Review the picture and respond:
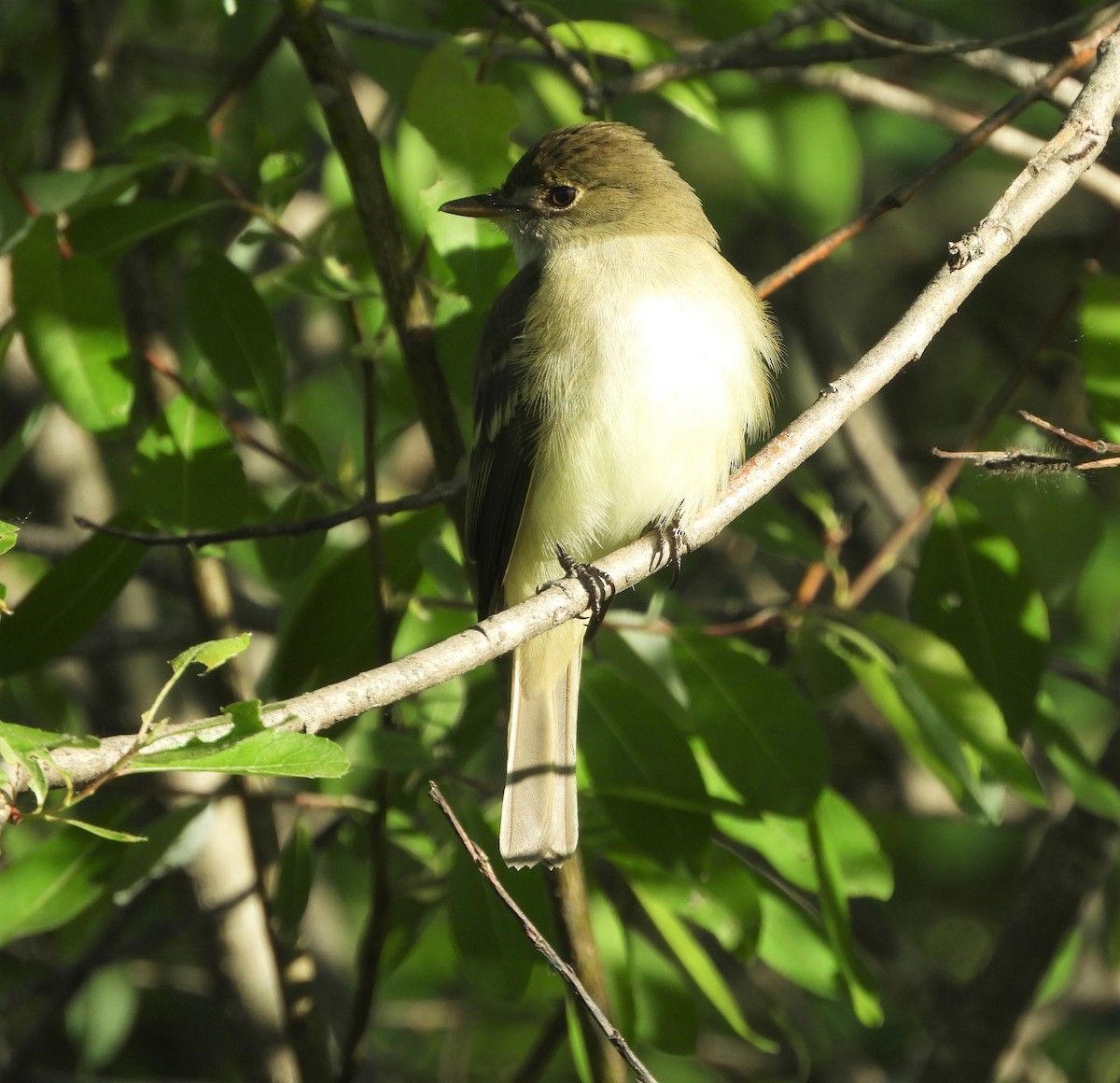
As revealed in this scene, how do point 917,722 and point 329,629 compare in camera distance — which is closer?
point 917,722

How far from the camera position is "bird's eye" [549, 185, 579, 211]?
150 inches

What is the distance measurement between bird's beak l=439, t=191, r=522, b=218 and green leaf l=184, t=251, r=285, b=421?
0.48m

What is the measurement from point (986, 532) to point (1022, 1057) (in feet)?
8.19

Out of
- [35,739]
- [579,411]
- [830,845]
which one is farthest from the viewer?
[579,411]

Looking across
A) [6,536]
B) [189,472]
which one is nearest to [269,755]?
[6,536]

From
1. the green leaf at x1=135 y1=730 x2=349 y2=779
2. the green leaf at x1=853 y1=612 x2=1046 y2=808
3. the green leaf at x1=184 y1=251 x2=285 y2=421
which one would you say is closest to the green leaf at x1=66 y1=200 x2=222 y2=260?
the green leaf at x1=184 y1=251 x2=285 y2=421

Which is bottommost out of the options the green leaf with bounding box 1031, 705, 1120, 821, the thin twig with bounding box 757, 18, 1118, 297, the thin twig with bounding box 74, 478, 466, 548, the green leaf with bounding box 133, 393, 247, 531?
the green leaf with bounding box 1031, 705, 1120, 821

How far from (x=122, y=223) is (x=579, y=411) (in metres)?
1.14

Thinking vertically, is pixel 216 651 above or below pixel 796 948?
above

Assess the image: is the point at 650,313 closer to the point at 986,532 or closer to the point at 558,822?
the point at 986,532

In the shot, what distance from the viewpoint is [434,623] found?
3.48 m

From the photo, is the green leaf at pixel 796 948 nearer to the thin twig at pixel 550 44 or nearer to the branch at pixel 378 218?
the branch at pixel 378 218

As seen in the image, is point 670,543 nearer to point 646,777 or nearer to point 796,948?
point 646,777

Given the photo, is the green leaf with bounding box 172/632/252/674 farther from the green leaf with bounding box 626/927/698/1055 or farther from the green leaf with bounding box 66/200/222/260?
the green leaf with bounding box 626/927/698/1055
